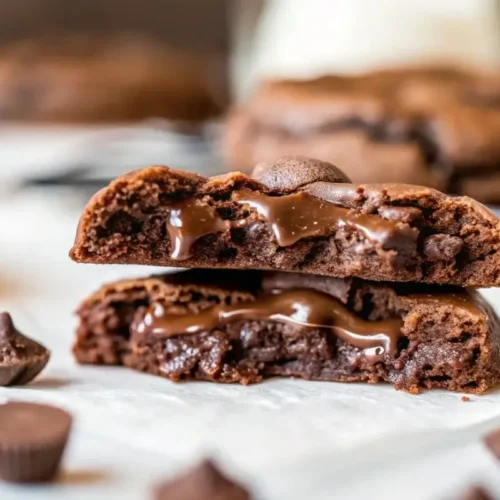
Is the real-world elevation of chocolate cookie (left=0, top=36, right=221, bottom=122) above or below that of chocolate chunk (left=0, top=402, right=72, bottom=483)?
above

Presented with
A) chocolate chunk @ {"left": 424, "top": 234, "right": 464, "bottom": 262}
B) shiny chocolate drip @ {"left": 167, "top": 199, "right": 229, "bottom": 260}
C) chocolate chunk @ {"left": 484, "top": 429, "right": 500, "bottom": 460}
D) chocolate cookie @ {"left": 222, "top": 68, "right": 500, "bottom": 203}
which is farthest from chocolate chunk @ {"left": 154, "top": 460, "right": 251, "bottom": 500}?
chocolate cookie @ {"left": 222, "top": 68, "right": 500, "bottom": 203}

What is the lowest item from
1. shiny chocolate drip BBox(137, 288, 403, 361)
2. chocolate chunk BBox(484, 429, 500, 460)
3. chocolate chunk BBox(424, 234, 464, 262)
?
chocolate chunk BBox(484, 429, 500, 460)

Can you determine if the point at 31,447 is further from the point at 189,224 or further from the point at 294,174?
the point at 294,174

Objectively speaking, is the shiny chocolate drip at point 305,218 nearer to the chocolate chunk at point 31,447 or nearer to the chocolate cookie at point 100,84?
the chocolate chunk at point 31,447

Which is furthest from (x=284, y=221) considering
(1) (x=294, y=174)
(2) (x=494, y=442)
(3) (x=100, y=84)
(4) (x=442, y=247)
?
(3) (x=100, y=84)

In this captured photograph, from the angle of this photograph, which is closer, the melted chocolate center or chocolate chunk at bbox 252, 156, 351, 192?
the melted chocolate center

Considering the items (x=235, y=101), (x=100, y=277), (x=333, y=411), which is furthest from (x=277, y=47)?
(x=333, y=411)

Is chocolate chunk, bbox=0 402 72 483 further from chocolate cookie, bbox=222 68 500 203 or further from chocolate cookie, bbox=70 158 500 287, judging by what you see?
chocolate cookie, bbox=222 68 500 203
